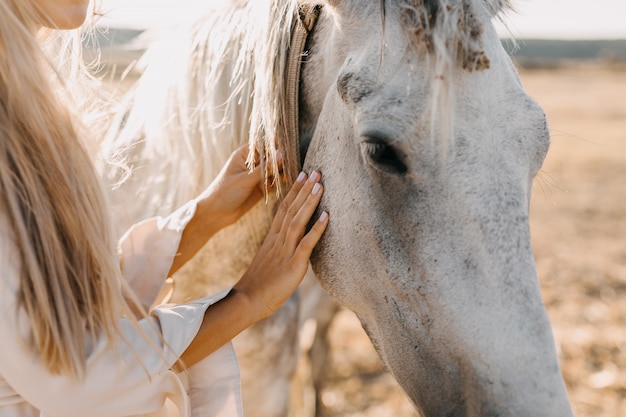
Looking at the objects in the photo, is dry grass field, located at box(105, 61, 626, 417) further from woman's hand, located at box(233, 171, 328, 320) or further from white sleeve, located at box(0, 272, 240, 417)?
white sleeve, located at box(0, 272, 240, 417)

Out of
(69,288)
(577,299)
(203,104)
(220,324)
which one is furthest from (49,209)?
(577,299)

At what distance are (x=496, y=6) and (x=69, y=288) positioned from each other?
3.19 ft

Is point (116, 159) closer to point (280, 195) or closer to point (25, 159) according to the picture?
point (280, 195)

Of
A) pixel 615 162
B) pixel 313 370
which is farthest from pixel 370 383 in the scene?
pixel 615 162

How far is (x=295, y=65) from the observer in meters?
1.39

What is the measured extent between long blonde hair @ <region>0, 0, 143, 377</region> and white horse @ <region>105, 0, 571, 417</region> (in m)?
0.45

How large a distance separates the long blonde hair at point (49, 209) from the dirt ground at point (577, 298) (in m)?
0.97

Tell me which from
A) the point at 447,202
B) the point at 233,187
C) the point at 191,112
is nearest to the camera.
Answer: the point at 447,202

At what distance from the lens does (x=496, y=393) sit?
3.33 feet

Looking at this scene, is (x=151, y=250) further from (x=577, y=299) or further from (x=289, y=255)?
(x=577, y=299)

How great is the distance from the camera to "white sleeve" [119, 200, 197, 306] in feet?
5.14

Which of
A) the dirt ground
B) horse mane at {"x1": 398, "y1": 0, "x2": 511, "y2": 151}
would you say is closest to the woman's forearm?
horse mane at {"x1": 398, "y1": 0, "x2": 511, "y2": 151}

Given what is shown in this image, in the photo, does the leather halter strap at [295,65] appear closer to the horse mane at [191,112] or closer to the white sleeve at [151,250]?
the horse mane at [191,112]

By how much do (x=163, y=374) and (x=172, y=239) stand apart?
0.47 metres
